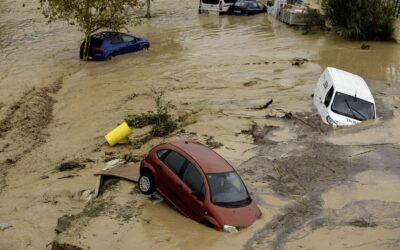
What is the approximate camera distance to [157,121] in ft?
55.8

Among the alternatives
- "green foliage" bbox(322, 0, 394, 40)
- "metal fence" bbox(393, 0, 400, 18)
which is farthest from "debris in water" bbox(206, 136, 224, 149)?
"metal fence" bbox(393, 0, 400, 18)

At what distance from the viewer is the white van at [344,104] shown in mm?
16672

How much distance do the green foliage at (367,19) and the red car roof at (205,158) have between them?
68.2ft

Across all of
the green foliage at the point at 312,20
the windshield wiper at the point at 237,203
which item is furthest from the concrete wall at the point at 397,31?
the windshield wiper at the point at 237,203

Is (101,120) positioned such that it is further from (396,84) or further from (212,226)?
(396,84)

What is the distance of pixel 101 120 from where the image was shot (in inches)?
705

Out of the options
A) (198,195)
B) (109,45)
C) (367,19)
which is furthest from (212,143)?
(367,19)

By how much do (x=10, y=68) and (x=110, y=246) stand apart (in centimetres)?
1637

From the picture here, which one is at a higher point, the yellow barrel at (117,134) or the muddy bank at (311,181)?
the yellow barrel at (117,134)

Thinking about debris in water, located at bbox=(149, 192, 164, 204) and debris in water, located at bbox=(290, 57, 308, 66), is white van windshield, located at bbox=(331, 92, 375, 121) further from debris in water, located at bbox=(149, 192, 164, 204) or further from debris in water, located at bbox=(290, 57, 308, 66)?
debris in water, located at bbox=(290, 57, 308, 66)

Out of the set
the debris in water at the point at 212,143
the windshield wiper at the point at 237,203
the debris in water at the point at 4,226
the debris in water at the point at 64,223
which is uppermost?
the windshield wiper at the point at 237,203

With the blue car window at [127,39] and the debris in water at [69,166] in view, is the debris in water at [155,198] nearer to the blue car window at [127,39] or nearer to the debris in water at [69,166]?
the debris in water at [69,166]

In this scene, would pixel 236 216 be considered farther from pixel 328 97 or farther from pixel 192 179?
pixel 328 97

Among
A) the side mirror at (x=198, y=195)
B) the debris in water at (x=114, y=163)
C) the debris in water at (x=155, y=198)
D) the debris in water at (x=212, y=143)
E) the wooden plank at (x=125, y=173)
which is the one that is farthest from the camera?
the debris in water at (x=212, y=143)
